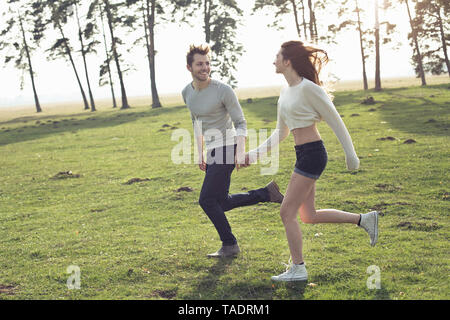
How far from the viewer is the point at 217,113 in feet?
19.5

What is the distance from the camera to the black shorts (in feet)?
15.5

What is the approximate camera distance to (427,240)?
642 cm

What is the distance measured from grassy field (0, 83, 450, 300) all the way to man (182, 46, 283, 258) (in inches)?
29.6

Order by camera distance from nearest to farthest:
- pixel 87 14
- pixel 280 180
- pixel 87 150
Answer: pixel 280 180
pixel 87 150
pixel 87 14

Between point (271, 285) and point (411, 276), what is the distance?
60.1 inches

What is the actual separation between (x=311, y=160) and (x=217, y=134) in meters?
1.57

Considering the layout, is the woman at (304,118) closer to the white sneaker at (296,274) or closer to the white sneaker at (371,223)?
the white sneaker at (296,274)

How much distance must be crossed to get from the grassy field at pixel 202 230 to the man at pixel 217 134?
0.75 metres

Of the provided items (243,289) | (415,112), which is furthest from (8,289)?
(415,112)

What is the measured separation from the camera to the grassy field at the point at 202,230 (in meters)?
Result: 5.23

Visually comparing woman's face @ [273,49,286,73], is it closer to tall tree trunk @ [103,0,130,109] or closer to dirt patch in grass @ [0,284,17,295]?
dirt patch in grass @ [0,284,17,295]

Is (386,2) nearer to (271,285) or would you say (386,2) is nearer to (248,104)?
(248,104)

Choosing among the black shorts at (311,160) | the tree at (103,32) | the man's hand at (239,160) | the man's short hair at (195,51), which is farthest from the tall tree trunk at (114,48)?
the black shorts at (311,160)
